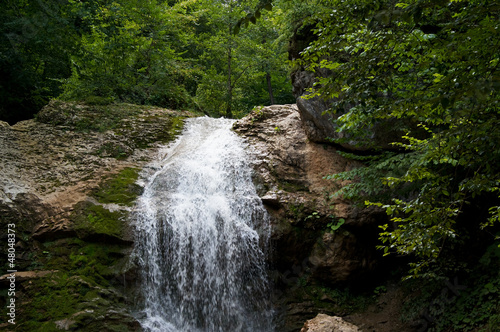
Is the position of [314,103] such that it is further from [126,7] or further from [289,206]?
[126,7]

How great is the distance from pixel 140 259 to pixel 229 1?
11962mm

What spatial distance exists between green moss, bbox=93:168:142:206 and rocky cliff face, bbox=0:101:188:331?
21 millimetres

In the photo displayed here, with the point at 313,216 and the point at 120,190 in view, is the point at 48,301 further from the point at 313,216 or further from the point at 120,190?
the point at 313,216

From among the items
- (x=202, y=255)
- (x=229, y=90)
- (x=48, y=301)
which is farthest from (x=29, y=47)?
(x=202, y=255)

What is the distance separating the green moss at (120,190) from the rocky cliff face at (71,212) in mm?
21

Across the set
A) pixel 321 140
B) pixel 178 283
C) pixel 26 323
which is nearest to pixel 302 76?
pixel 321 140

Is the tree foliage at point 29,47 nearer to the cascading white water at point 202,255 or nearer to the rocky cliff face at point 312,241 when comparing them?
the cascading white water at point 202,255

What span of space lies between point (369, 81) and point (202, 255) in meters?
5.27

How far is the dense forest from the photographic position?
2965 millimetres

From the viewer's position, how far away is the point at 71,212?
7.02 m

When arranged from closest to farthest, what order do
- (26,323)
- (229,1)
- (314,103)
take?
(26,323) → (314,103) → (229,1)

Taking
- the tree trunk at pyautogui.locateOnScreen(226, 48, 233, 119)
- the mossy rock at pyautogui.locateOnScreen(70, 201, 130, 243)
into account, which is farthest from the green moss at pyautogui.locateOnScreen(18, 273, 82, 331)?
the tree trunk at pyautogui.locateOnScreen(226, 48, 233, 119)

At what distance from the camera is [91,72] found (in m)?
10.7

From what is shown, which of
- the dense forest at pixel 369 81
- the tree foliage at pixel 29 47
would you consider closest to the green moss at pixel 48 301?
the dense forest at pixel 369 81
